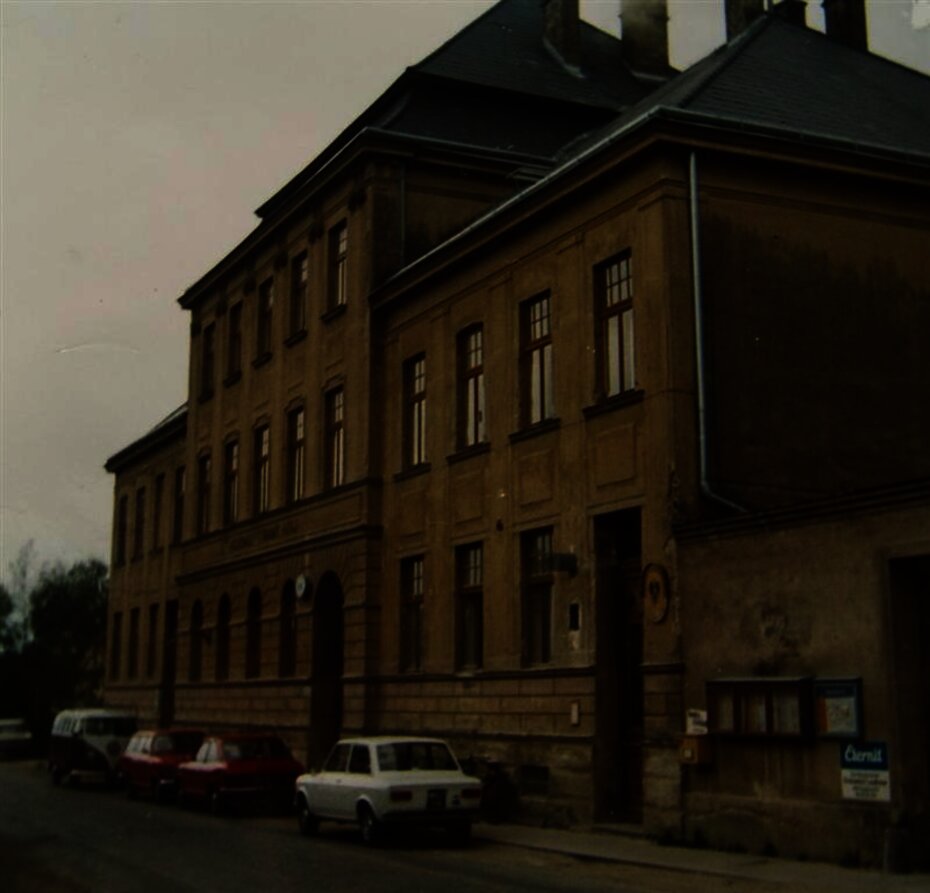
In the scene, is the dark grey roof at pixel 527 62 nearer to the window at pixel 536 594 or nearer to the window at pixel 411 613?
the window at pixel 411 613

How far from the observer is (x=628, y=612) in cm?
2223

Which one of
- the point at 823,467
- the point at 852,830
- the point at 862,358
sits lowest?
the point at 852,830

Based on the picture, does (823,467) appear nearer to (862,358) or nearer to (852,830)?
(862,358)

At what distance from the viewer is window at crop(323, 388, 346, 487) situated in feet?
105

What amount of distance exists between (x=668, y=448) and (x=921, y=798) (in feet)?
20.5

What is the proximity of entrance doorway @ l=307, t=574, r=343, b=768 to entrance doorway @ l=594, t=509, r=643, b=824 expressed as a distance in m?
11.0

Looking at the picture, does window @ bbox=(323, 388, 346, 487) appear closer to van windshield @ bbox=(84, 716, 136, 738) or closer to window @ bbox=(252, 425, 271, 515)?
window @ bbox=(252, 425, 271, 515)

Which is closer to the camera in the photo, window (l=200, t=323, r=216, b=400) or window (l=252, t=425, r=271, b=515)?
window (l=252, t=425, r=271, b=515)

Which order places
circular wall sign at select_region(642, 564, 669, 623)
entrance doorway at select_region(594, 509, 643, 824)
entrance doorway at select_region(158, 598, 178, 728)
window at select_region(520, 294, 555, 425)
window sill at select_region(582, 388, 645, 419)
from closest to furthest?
circular wall sign at select_region(642, 564, 669, 623) < window sill at select_region(582, 388, 645, 419) < entrance doorway at select_region(594, 509, 643, 824) < window at select_region(520, 294, 555, 425) < entrance doorway at select_region(158, 598, 178, 728)

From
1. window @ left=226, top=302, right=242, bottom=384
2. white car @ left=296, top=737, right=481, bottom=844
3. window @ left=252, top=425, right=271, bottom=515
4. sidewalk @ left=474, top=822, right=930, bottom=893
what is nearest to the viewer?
sidewalk @ left=474, top=822, right=930, bottom=893

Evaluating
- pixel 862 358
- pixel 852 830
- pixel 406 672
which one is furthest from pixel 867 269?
pixel 406 672

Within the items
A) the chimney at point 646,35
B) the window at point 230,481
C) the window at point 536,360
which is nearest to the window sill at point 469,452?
the window at point 536,360

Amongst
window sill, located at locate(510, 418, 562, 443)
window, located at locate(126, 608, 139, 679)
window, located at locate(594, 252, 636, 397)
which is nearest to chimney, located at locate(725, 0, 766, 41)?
window, located at locate(594, 252, 636, 397)

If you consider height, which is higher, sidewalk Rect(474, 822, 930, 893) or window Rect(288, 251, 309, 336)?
window Rect(288, 251, 309, 336)
